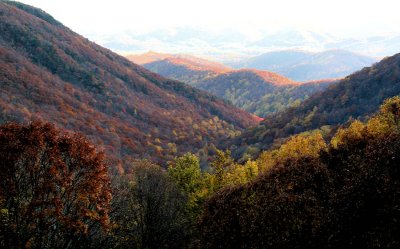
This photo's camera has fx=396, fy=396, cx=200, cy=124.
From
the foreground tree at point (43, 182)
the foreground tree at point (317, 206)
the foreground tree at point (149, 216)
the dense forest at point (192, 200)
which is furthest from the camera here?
the foreground tree at point (149, 216)

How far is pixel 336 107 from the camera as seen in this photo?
15600 centimetres

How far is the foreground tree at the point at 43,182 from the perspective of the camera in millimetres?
19266

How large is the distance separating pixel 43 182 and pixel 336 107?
150m

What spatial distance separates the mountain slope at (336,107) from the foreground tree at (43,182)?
110 m

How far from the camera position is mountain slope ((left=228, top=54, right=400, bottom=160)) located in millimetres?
140500

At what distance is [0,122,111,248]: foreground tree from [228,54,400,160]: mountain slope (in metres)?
110

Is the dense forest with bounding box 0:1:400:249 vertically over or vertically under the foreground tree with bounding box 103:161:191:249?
over

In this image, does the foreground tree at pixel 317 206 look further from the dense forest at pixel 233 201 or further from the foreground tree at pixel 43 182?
the foreground tree at pixel 43 182

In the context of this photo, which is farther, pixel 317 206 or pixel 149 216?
pixel 149 216

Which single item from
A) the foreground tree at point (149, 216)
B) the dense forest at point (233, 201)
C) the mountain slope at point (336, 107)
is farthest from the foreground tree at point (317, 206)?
the mountain slope at point (336, 107)

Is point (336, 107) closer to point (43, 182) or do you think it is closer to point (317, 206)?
point (317, 206)

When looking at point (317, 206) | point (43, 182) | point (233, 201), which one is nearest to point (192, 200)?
point (233, 201)

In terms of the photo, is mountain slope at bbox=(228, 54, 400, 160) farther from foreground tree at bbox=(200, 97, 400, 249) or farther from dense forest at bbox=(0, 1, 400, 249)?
foreground tree at bbox=(200, 97, 400, 249)

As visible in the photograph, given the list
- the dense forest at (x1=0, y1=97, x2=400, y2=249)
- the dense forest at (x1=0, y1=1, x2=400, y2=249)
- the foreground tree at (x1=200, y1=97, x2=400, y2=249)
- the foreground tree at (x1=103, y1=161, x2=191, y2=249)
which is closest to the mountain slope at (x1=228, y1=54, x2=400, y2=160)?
the foreground tree at (x1=103, y1=161, x2=191, y2=249)
